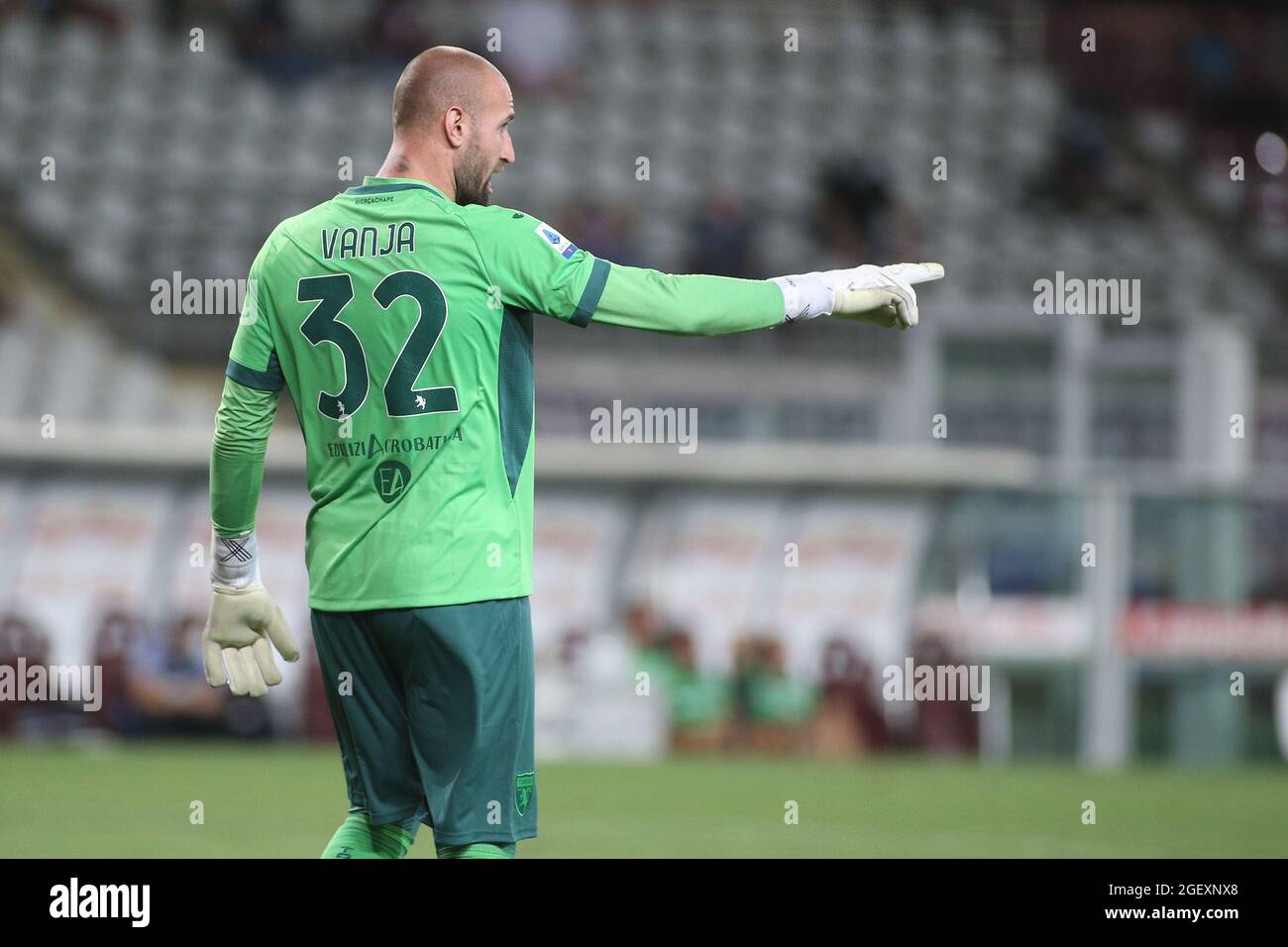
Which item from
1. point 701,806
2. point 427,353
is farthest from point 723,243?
point 427,353

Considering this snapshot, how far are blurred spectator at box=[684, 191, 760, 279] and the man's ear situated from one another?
45.3ft

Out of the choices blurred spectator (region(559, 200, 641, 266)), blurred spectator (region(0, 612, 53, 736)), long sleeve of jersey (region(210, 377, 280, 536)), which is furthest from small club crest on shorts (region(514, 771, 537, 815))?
blurred spectator (region(559, 200, 641, 266))

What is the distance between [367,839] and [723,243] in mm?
14619

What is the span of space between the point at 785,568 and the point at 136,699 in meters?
Result: 4.91

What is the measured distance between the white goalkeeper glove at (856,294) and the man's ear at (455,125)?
67cm

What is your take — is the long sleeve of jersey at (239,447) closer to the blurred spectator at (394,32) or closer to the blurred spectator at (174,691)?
the blurred spectator at (174,691)

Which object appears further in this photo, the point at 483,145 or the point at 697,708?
the point at 697,708

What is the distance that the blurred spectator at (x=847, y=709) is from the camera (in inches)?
565

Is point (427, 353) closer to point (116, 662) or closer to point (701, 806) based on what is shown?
point (701, 806)

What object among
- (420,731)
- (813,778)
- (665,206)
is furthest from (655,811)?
(665,206)

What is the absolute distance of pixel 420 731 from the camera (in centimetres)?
364

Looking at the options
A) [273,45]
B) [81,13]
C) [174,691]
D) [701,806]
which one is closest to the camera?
[701,806]

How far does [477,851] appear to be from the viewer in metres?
3.59

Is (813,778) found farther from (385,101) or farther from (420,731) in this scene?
(385,101)
